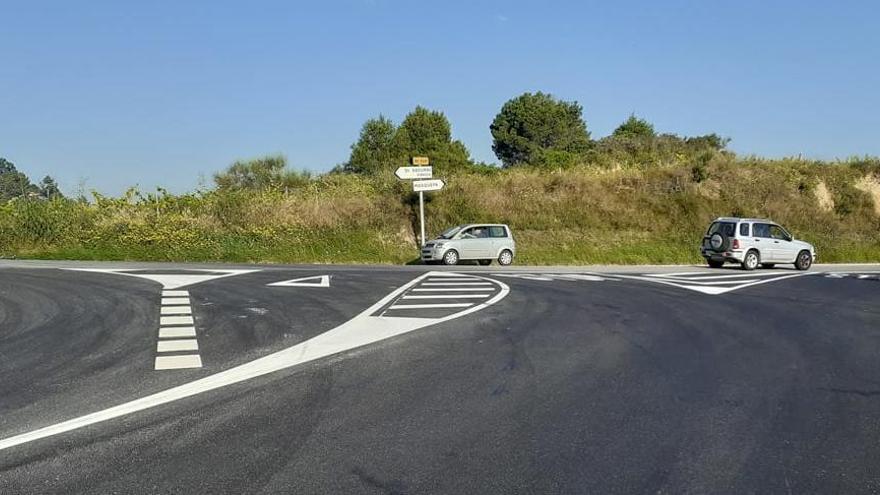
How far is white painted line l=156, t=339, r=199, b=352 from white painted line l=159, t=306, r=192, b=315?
2.33 metres

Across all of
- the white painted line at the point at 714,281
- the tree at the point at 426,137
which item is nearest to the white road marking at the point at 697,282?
the white painted line at the point at 714,281

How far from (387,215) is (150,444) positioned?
30.5 m

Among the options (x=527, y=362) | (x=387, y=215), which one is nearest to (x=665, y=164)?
(x=387, y=215)

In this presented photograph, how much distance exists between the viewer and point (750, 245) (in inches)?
1057

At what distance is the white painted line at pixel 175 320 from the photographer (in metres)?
10.0

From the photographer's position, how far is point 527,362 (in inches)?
303

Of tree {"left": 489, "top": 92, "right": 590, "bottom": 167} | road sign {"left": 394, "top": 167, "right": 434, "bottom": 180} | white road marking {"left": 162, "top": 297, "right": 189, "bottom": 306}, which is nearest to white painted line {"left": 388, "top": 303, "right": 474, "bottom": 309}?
white road marking {"left": 162, "top": 297, "right": 189, "bottom": 306}

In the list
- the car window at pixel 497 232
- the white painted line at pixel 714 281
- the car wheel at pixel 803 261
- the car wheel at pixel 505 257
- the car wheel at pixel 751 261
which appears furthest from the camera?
the car wheel at pixel 505 257

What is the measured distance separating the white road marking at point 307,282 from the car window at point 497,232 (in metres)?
13.0

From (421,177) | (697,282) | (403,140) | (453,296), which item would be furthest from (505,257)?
(403,140)

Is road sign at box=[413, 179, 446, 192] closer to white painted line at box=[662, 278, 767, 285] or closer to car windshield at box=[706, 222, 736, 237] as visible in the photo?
car windshield at box=[706, 222, 736, 237]

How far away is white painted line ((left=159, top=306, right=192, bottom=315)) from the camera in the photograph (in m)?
10.9

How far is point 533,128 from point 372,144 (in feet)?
50.1

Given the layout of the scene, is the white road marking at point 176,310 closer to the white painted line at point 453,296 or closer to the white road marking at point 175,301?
the white road marking at point 175,301
